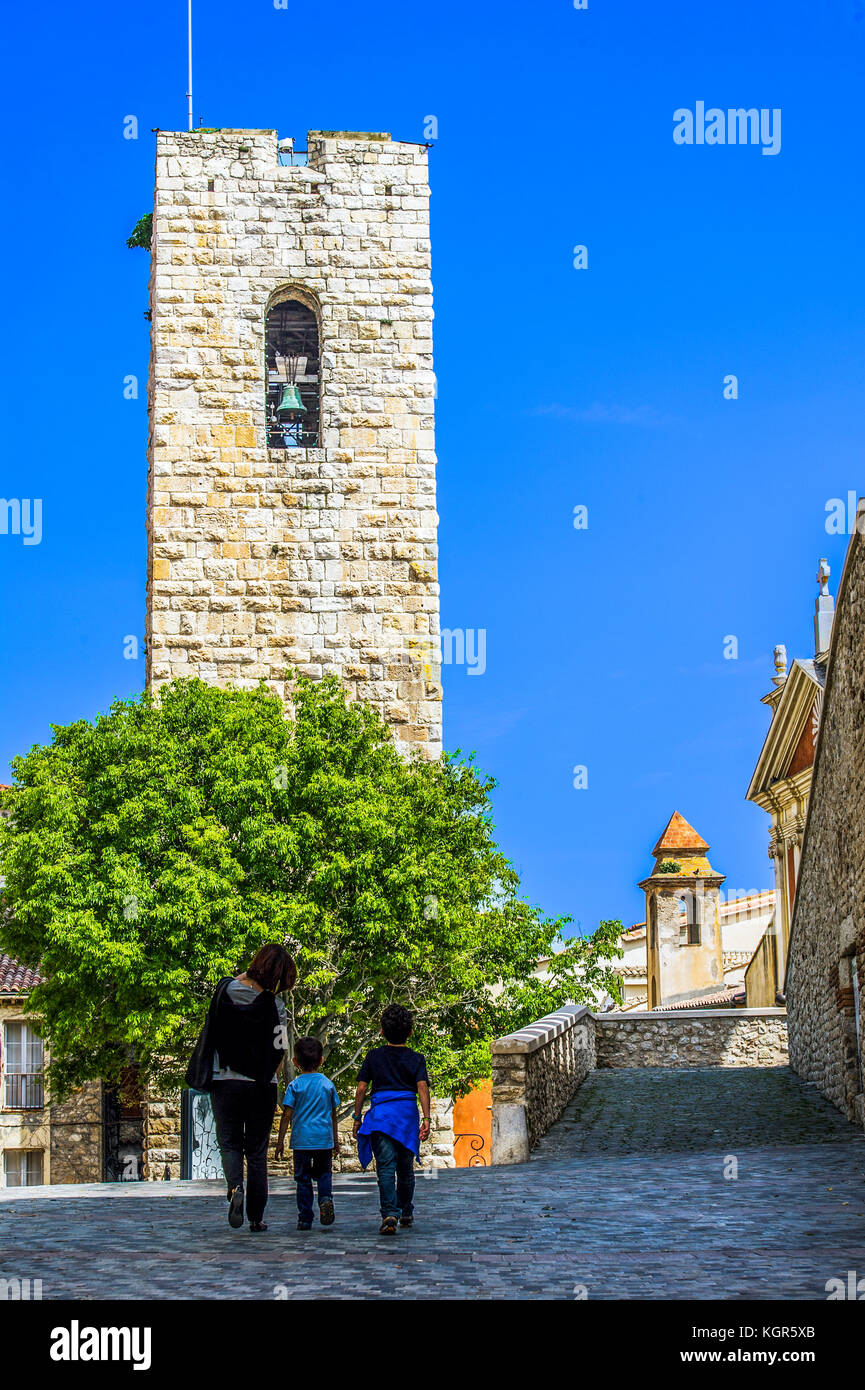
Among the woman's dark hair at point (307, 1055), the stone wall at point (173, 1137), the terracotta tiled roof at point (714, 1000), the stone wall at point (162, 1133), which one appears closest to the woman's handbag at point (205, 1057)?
the woman's dark hair at point (307, 1055)

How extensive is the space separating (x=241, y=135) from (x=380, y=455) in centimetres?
561

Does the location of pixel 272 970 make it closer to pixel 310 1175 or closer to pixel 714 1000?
pixel 310 1175

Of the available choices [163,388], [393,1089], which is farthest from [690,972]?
[393,1089]

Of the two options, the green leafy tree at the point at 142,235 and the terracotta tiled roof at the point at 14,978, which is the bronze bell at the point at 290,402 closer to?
the green leafy tree at the point at 142,235

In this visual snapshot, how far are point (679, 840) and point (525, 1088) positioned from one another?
29714 millimetres

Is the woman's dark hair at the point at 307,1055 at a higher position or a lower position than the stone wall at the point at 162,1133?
higher

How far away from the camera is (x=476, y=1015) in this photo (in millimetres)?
22875

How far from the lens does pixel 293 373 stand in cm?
2606

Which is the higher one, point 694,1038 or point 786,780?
point 786,780

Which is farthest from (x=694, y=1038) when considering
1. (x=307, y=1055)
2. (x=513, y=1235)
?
(x=513, y=1235)

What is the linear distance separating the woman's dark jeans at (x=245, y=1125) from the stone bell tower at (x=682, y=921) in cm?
3421

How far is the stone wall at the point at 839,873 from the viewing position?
13.1 m

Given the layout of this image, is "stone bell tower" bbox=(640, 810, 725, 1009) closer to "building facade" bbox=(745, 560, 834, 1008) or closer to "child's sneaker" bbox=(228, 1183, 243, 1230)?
"building facade" bbox=(745, 560, 834, 1008)

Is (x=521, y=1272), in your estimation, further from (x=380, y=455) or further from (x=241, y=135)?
(x=241, y=135)
